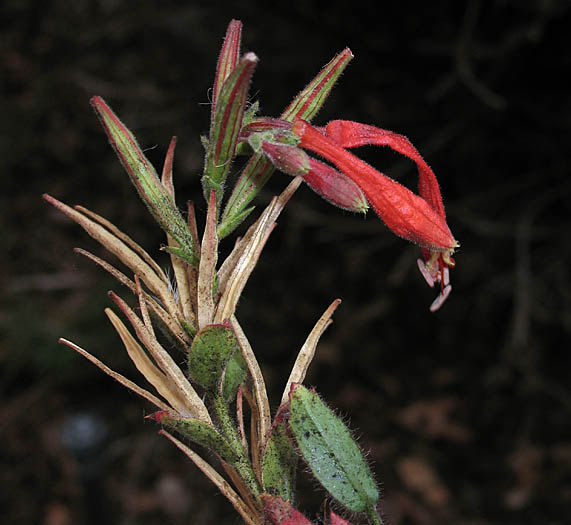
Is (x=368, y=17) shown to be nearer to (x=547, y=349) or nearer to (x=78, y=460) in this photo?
(x=547, y=349)

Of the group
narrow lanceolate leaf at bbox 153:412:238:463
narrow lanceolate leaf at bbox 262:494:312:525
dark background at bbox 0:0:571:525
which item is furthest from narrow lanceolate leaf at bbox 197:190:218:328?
dark background at bbox 0:0:571:525

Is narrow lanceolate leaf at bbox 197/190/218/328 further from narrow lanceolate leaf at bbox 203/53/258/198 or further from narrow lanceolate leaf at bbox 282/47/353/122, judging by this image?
narrow lanceolate leaf at bbox 282/47/353/122

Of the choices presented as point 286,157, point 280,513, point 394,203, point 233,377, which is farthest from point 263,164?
point 280,513

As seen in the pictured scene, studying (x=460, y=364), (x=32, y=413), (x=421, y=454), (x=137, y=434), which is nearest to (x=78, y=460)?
(x=137, y=434)

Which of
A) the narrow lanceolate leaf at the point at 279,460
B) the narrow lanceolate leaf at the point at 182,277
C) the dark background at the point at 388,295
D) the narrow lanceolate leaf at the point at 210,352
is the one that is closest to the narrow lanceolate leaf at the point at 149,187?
the narrow lanceolate leaf at the point at 182,277

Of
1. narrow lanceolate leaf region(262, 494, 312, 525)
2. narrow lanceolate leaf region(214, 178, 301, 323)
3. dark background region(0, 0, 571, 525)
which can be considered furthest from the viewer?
dark background region(0, 0, 571, 525)

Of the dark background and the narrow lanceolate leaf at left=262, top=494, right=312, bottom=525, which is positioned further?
the dark background

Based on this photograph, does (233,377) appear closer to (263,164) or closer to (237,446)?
(237,446)
